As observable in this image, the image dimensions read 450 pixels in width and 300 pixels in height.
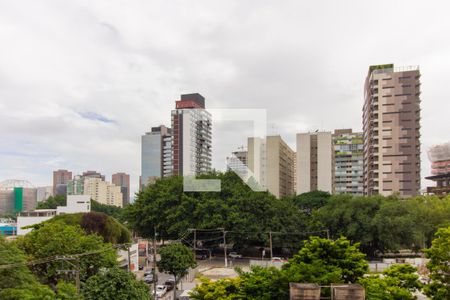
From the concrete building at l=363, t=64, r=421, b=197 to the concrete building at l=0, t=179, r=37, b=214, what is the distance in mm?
68568

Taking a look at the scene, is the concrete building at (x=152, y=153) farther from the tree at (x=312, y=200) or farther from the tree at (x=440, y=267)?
the tree at (x=440, y=267)

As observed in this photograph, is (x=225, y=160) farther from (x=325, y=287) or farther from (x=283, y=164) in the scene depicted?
(x=283, y=164)

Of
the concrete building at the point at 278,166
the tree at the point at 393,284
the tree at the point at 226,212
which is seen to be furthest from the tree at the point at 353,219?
the tree at the point at 393,284

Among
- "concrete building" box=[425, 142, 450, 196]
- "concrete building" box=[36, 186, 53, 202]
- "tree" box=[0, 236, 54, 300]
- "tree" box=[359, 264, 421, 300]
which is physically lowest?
"concrete building" box=[36, 186, 53, 202]

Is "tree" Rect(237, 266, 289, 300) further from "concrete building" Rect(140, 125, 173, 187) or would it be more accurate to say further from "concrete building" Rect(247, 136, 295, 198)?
"concrete building" Rect(140, 125, 173, 187)

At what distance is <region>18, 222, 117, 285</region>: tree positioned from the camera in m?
12.8

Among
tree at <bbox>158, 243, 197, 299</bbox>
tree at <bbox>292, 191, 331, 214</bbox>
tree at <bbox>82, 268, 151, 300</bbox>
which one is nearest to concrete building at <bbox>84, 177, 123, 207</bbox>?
tree at <bbox>292, 191, 331, 214</bbox>

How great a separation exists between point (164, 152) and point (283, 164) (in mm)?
29615

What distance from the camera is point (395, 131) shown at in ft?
122

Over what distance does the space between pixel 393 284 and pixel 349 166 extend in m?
46.1

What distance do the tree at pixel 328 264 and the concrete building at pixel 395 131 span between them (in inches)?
1151

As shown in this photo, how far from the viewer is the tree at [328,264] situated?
9430 mm

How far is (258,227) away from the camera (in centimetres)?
2381

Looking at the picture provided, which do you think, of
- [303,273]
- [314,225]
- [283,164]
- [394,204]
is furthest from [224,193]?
[283,164]
